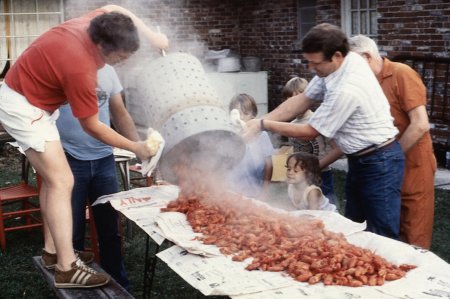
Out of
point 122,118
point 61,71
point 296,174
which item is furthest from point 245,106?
point 61,71

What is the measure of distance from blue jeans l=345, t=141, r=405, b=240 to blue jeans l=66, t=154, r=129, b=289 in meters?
1.62

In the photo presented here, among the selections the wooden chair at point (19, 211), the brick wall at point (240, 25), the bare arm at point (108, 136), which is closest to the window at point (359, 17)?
the brick wall at point (240, 25)

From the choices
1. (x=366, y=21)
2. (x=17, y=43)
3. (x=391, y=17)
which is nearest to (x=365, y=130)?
(x=391, y=17)

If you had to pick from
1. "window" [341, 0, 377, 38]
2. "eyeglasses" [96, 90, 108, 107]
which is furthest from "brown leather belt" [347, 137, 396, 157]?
"window" [341, 0, 377, 38]

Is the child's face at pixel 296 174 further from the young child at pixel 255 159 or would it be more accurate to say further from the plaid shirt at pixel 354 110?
the plaid shirt at pixel 354 110

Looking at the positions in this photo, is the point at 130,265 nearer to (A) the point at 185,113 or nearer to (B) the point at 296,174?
(B) the point at 296,174

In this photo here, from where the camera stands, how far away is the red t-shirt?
343 cm

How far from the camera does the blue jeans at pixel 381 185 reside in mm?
4020

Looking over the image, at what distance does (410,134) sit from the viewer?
4.21 m

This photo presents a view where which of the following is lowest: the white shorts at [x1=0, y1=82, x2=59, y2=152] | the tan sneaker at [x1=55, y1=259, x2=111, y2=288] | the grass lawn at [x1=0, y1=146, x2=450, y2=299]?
the grass lawn at [x1=0, y1=146, x2=450, y2=299]

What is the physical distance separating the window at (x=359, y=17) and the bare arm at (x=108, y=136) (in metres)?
6.78

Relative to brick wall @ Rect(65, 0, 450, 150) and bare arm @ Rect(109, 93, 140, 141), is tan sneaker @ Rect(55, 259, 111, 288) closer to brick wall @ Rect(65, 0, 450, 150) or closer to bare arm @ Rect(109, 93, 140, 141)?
bare arm @ Rect(109, 93, 140, 141)

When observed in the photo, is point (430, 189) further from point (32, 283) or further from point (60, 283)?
point (32, 283)

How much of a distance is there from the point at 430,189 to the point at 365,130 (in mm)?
874
